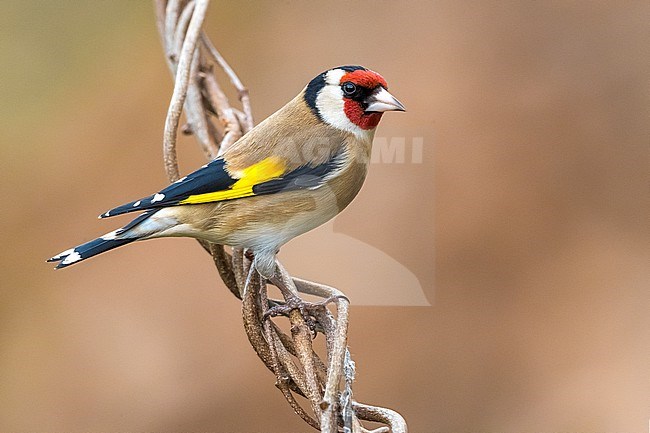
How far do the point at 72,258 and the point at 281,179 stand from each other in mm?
309

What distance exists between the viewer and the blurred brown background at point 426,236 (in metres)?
1.82

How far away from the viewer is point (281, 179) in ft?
3.71

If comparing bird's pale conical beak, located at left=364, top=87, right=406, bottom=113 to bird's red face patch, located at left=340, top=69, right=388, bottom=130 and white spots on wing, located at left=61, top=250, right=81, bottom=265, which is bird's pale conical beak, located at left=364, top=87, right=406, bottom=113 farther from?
white spots on wing, located at left=61, top=250, right=81, bottom=265

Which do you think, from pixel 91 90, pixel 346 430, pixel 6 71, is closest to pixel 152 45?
pixel 91 90

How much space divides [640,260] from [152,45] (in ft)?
4.30

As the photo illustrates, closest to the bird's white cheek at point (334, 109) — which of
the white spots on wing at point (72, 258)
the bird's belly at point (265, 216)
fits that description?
the bird's belly at point (265, 216)

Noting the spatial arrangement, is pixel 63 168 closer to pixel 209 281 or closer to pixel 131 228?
pixel 209 281

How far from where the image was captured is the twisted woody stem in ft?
2.59

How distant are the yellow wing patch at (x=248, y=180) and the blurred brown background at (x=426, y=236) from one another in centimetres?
63

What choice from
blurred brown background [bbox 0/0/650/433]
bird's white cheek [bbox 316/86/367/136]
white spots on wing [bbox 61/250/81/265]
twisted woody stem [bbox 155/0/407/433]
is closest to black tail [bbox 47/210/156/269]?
white spots on wing [bbox 61/250/81/265]

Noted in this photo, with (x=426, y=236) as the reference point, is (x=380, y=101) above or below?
above

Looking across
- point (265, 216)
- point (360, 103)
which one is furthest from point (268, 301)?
point (360, 103)

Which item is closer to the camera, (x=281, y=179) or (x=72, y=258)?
(x=72, y=258)

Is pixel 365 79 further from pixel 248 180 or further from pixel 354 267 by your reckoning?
pixel 354 267
